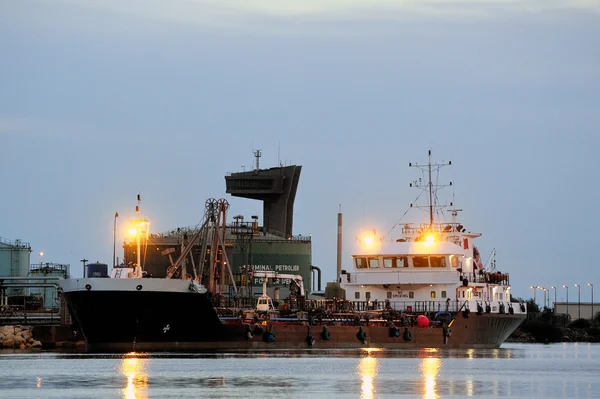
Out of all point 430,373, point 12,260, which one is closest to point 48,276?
point 12,260

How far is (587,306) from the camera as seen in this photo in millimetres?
143500

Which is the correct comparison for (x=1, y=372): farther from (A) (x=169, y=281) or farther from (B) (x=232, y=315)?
(B) (x=232, y=315)

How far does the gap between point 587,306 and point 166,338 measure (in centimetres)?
9504

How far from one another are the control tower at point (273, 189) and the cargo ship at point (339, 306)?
4325cm

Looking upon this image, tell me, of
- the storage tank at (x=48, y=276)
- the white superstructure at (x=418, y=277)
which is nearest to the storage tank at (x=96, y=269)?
the storage tank at (x=48, y=276)

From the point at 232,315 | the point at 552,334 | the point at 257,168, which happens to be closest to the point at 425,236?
the point at 232,315

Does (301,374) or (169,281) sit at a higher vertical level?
(169,281)

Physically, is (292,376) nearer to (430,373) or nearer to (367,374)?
(367,374)

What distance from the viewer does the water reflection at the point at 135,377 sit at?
35.8m

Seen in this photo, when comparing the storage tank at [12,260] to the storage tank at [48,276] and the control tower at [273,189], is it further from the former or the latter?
the control tower at [273,189]

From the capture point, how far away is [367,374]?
4412 centimetres

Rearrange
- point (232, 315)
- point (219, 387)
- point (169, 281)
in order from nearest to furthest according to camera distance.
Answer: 1. point (219, 387)
2. point (169, 281)
3. point (232, 315)

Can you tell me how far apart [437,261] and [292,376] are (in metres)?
24.4

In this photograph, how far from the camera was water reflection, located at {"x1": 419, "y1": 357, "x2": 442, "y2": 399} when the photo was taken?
3667 centimetres
